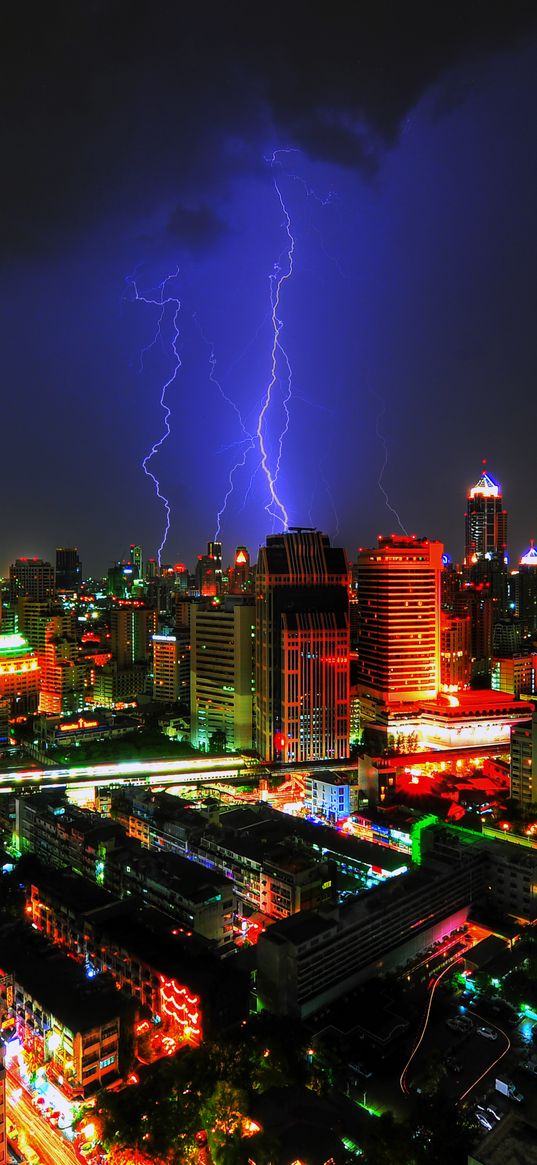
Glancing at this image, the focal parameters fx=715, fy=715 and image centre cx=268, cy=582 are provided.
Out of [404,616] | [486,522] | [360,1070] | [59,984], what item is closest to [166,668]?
[404,616]

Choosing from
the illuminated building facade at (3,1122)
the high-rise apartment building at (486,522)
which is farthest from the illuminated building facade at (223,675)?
the high-rise apartment building at (486,522)

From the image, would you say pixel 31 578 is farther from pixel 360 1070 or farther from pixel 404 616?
pixel 360 1070

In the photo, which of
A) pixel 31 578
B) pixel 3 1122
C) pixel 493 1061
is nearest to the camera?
pixel 3 1122

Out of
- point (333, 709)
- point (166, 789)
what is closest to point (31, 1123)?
point (166, 789)

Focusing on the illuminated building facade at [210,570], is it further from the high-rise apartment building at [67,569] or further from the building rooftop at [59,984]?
the building rooftop at [59,984]

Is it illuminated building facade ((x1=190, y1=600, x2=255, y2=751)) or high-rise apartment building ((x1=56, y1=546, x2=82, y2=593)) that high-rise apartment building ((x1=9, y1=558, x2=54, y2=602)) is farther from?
illuminated building facade ((x1=190, y1=600, x2=255, y2=751))

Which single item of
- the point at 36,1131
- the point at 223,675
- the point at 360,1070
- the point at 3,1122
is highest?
the point at 223,675
